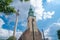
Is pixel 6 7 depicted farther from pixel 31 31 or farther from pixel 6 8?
pixel 31 31

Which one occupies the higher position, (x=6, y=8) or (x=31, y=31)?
(x=6, y=8)

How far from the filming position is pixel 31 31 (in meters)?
5.25

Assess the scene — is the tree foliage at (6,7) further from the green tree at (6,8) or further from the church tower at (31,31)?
the church tower at (31,31)

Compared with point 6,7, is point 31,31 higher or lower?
lower

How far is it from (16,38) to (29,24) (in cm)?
56

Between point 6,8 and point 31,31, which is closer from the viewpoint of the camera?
point 6,8

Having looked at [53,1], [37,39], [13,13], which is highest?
[53,1]

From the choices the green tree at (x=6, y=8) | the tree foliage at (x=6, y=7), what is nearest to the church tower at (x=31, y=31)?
the green tree at (x=6, y=8)

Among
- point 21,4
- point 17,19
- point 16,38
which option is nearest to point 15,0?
point 21,4

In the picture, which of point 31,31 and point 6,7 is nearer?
point 6,7

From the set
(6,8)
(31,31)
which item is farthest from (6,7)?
(31,31)

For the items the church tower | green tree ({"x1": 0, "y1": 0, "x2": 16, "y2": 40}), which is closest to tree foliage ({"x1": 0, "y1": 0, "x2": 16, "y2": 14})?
green tree ({"x1": 0, "y1": 0, "x2": 16, "y2": 40})

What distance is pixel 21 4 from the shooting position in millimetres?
5410

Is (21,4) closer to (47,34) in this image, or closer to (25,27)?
(25,27)
